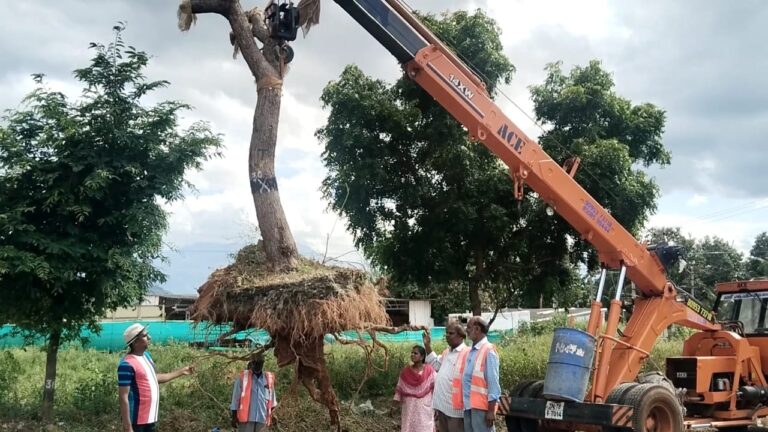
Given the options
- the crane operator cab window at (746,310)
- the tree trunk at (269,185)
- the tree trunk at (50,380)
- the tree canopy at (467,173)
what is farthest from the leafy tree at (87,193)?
the crane operator cab window at (746,310)

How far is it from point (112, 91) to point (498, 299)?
314 inches

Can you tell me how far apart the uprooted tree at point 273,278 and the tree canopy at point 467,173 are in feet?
13.7

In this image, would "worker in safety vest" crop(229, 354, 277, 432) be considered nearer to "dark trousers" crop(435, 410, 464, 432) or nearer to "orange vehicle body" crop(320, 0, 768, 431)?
"dark trousers" crop(435, 410, 464, 432)

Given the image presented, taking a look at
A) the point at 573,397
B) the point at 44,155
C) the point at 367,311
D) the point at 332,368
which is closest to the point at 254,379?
the point at 367,311

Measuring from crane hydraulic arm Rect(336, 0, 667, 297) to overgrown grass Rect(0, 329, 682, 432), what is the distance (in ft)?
5.59

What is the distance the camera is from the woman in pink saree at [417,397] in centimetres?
768

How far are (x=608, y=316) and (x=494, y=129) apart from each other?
2.64m

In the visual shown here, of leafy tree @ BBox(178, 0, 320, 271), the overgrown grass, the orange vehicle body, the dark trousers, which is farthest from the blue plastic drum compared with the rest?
leafy tree @ BBox(178, 0, 320, 271)

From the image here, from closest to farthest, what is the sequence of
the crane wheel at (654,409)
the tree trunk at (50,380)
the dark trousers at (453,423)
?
the dark trousers at (453,423) → the crane wheel at (654,409) → the tree trunk at (50,380)

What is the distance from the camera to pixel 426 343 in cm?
791

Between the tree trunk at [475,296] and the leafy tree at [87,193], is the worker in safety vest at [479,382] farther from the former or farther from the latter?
the tree trunk at [475,296]

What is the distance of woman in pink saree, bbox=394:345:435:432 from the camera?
768 centimetres

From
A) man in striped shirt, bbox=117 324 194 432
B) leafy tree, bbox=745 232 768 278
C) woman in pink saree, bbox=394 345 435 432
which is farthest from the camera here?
leafy tree, bbox=745 232 768 278

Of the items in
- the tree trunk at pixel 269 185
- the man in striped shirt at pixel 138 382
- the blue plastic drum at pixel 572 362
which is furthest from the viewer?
the blue plastic drum at pixel 572 362
